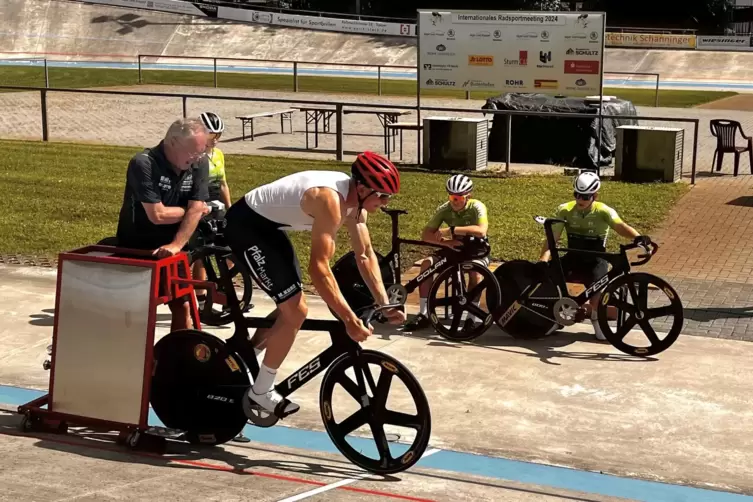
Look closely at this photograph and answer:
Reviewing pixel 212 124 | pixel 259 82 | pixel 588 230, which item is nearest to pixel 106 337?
pixel 212 124

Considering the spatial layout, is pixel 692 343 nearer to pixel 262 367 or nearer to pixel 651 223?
pixel 262 367

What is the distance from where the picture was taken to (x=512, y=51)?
19.2 m

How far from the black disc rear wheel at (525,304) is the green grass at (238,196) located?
300cm

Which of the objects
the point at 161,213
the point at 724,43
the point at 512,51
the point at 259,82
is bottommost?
the point at 161,213

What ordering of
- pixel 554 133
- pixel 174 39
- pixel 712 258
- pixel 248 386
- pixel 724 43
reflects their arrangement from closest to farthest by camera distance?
pixel 248 386 < pixel 712 258 < pixel 554 133 < pixel 724 43 < pixel 174 39

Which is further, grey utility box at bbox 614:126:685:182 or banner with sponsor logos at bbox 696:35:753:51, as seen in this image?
banner with sponsor logos at bbox 696:35:753:51

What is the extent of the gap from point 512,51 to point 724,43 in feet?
119

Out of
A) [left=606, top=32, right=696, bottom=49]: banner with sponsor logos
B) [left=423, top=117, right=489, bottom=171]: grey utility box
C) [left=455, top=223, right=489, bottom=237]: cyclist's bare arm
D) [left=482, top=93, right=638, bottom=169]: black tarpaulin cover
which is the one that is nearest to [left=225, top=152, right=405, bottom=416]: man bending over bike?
[left=455, top=223, right=489, bottom=237]: cyclist's bare arm

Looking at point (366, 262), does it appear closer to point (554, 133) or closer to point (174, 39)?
point (554, 133)

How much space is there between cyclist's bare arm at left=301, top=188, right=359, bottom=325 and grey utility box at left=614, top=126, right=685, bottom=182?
12963 mm

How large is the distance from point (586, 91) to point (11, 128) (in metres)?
13.6

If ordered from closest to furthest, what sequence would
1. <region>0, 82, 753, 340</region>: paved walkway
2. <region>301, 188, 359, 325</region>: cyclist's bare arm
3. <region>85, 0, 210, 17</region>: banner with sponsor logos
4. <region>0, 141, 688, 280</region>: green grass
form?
<region>301, 188, 359, 325</region>: cyclist's bare arm → <region>0, 82, 753, 340</region>: paved walkway → <region>0, 141, 688, 280</region>: green grass → <region>85, 0, 210, 17</region>: banner with sponsor logos

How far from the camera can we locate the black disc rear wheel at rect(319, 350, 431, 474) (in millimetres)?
6008

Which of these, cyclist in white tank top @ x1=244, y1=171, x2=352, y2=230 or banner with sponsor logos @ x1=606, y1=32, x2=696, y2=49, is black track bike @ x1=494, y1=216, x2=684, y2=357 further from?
banner with sponsor logos @ x1=606, y1=32, x2=696, y2=49
